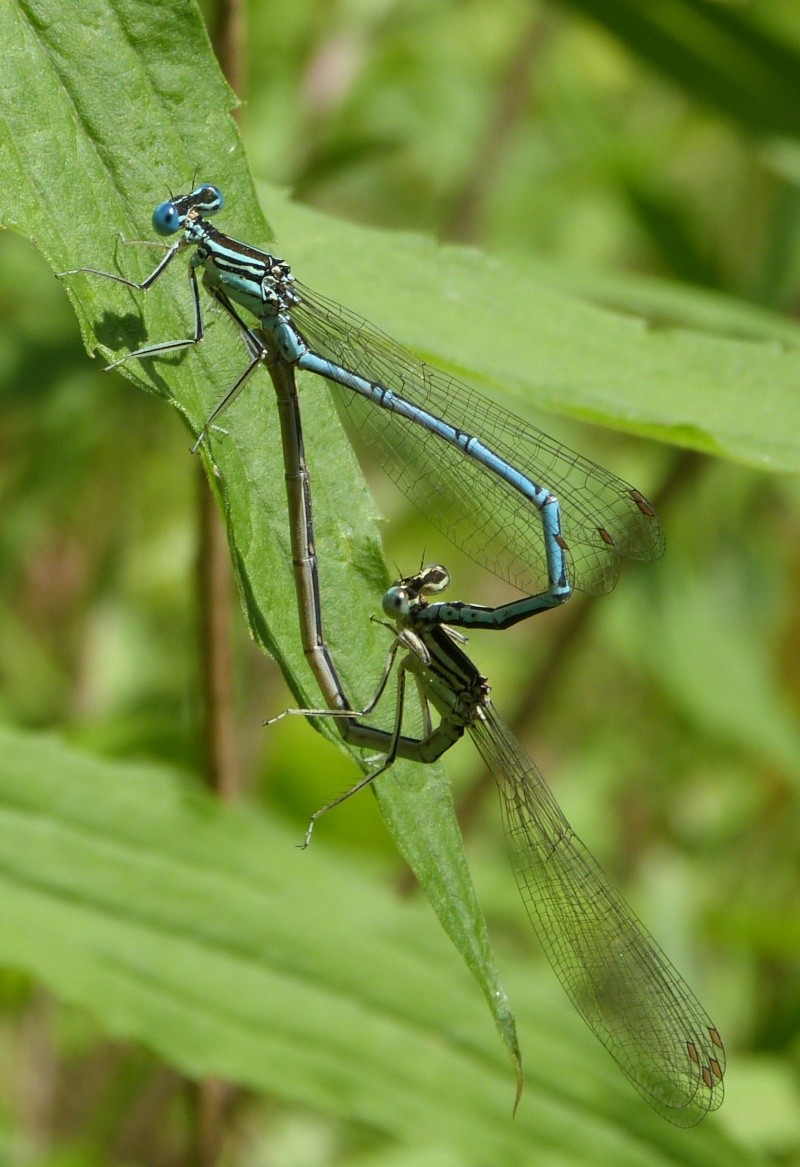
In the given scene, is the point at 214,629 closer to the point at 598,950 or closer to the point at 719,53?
the point at 598,950

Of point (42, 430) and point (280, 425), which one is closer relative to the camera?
point (280, 425)

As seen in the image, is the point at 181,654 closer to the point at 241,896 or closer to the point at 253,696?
the point at 253,696

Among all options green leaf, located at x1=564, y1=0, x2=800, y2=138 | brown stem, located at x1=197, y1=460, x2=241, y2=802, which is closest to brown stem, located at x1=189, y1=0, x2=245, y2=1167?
brown stem, located at x1=197, y1=460, x2=241, y2=802

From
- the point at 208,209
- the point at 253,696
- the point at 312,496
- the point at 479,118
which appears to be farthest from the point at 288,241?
the point at 479,118

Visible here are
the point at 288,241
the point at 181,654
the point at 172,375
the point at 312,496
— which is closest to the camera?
the point at 172,375

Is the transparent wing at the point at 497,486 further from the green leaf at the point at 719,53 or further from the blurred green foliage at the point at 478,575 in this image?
the green leaf at the point at 719,53

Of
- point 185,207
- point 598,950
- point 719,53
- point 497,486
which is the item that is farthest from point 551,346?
point 719,53
